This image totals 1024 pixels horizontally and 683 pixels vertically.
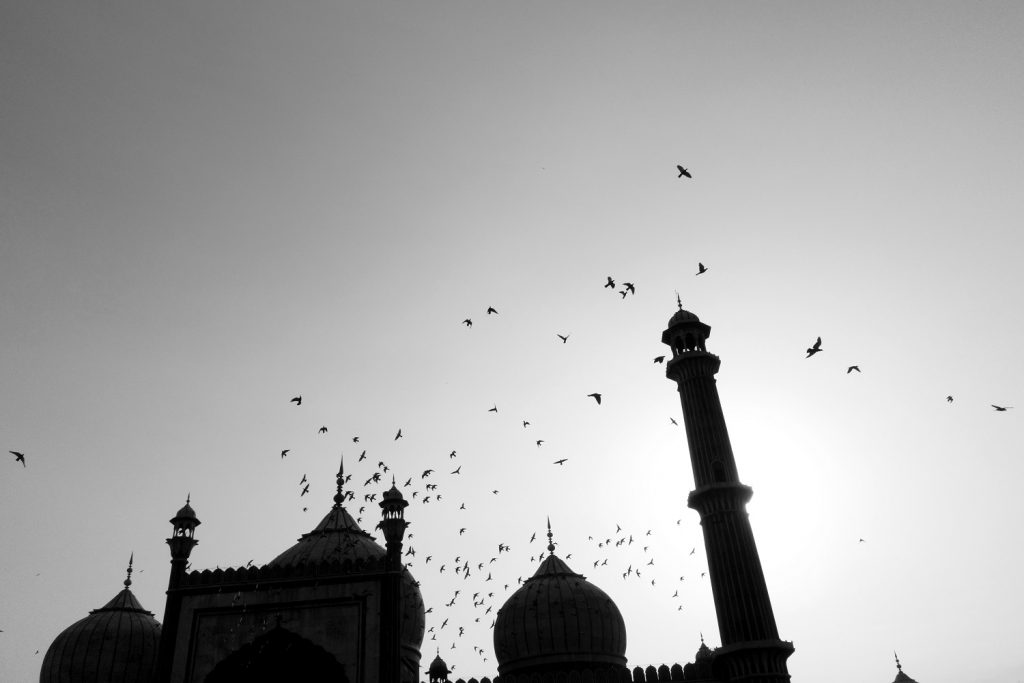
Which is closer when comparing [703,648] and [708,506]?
[708,506]

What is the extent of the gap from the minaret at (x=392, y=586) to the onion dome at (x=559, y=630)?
7.44m

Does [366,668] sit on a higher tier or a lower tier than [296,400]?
lower

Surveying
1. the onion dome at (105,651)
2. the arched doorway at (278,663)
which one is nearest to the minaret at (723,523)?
the arched doorway at (278,663)

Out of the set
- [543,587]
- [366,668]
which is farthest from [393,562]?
[543,587]

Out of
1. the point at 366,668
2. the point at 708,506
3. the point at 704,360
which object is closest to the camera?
the point at 366,668

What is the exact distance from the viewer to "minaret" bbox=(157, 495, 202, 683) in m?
23.0

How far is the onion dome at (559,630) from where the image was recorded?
2917 centimetres

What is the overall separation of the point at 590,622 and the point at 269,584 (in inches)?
464

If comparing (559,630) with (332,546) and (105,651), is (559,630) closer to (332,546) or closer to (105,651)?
(332,546)

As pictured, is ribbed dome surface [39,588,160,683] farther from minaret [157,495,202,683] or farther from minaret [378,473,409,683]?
minaret [378,473,409,683]

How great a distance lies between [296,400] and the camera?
24703 mm

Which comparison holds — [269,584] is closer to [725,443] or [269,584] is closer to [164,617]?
[164,617]

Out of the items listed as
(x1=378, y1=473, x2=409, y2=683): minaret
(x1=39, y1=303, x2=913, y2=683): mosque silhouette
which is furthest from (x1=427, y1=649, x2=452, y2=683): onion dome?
(x1=378, y1=473, x2=409, y2=683): minaret

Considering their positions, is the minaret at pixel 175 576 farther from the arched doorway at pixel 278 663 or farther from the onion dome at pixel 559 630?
the onion dome at pixel 559 630
